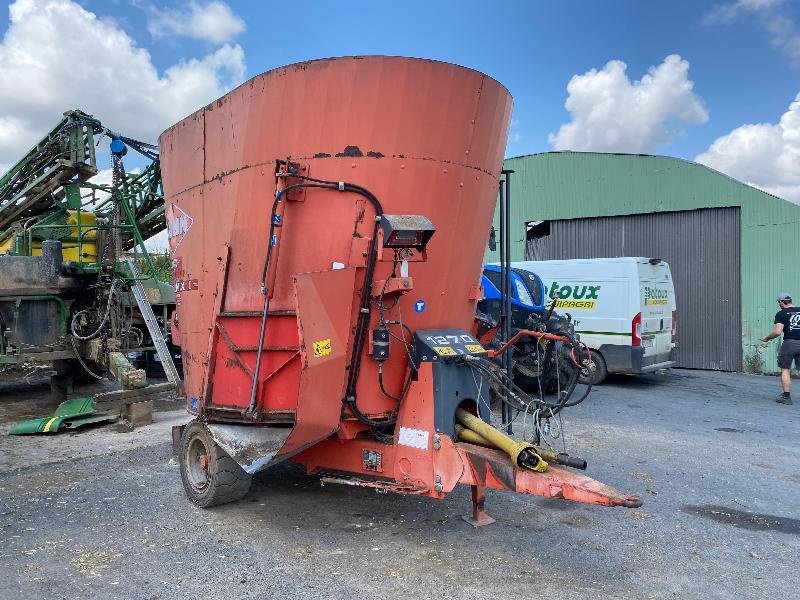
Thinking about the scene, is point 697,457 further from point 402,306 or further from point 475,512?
point 402,306

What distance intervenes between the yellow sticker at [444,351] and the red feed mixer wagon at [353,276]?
15mm

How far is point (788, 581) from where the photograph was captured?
364 cm

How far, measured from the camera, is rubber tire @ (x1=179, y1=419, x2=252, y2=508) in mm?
4520

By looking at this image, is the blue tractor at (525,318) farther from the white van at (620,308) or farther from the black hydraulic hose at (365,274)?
the black hydraulic hose at (365,274)

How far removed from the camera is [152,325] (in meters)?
8.35

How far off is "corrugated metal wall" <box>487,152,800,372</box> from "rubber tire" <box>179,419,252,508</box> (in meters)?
11.9

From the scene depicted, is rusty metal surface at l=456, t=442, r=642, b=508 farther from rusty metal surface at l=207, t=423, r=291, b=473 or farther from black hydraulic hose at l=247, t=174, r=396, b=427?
rusty metal surface at l=207, t=423, r=291, b=473

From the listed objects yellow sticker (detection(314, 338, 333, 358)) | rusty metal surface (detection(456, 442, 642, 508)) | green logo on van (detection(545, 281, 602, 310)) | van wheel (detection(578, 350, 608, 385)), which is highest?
green logo on van (detection(545, 281, 602, 310))

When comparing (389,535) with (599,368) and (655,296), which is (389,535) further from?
(655,296)

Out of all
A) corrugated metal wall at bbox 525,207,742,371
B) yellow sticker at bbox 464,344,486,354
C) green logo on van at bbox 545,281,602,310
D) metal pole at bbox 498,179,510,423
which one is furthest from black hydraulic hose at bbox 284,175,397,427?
corrugated metal wall at bbox 525,207,742,371

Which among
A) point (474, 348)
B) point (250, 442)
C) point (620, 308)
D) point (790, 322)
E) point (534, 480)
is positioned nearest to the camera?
point (534, 480)

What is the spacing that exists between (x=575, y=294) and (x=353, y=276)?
8113 mm

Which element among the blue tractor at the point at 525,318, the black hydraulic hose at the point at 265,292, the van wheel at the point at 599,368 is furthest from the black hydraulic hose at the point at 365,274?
the van wheel at the point at 599,368

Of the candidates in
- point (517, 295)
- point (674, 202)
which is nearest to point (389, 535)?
point (517, 295)
